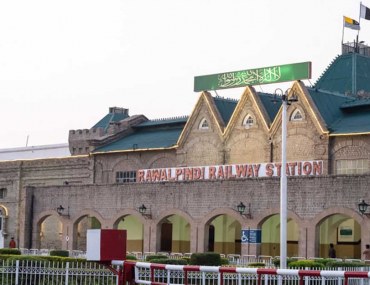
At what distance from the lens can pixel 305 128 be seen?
54.7 meters

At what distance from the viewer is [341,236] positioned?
52500 mm

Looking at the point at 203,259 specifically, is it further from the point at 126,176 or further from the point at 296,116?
the point at 126,176

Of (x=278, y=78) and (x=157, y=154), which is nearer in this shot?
(x=278, y=78)

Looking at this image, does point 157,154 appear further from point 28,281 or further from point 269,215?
point 28,281

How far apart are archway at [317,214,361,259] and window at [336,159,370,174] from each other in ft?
9.51

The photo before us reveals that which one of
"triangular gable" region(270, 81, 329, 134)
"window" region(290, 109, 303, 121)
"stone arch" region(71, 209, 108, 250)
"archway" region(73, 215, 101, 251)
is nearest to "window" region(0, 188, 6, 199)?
"archway" region(73, 215, 101, 251)

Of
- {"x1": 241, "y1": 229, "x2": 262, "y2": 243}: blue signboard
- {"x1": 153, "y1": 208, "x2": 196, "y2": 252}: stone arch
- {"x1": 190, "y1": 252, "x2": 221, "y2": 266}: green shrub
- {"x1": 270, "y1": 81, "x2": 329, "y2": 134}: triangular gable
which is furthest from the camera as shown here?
{"x1": 270, "y1": 81, "x2": 329, "y2": 134}: triangular gable

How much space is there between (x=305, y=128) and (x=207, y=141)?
8.45 meters

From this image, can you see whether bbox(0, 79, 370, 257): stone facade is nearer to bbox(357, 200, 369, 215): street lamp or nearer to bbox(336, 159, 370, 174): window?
bbox(336, 159, 370, 174): window

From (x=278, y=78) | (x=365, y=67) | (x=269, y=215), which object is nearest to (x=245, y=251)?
(x=269, y=215)

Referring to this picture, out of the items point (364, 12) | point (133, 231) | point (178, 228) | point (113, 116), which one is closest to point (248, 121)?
point (178, 228)

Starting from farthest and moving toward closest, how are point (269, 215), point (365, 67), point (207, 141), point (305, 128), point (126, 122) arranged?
1. point (126, 122)
2. point (365, 67)
3. point (207, 141)
4. point (305, 128)
5. point (269, 215)

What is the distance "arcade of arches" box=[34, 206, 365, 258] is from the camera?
1945 inches

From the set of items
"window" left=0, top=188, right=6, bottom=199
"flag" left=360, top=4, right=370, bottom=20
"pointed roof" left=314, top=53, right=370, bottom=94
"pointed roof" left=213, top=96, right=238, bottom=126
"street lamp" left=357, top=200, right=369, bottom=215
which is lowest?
"street lamp" left=357, top=200, right=369, bottom=215
